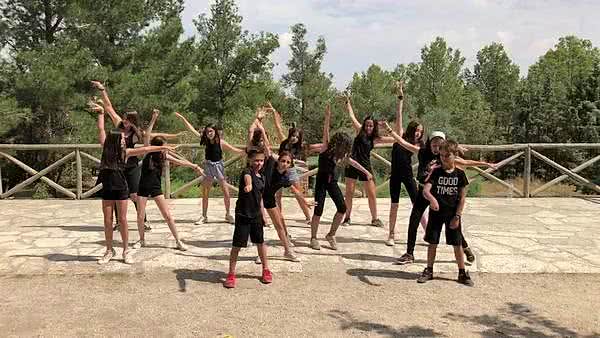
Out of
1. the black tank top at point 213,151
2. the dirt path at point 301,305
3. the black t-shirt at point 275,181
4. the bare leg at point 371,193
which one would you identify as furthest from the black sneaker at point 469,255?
the black tank top at point 213,151

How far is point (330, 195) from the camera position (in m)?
6.30

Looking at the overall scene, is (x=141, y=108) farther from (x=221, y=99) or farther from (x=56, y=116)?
(x=221, y=99)

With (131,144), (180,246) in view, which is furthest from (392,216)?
(131,144)

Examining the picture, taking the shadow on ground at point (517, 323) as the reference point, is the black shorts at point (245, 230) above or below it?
above

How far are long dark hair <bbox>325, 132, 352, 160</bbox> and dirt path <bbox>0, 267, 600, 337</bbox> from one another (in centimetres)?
133

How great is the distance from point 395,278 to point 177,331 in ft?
7.75

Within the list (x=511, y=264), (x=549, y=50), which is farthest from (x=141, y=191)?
(x=549, y=50)

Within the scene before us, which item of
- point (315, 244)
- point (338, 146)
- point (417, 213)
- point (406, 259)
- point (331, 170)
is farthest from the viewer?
point (315, 244)

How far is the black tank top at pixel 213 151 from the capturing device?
7441 mm

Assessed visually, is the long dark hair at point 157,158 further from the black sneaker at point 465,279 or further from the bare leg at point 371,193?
the black sneaker at point 465,279

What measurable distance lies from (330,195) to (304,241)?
36.4 inches

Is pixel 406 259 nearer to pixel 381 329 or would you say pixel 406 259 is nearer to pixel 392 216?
pixel 392 216

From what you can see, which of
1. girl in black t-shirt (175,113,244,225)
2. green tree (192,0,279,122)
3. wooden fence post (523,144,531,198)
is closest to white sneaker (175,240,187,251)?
girl in black t-shirt (175,113,244,225)

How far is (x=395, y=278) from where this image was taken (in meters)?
5.58
